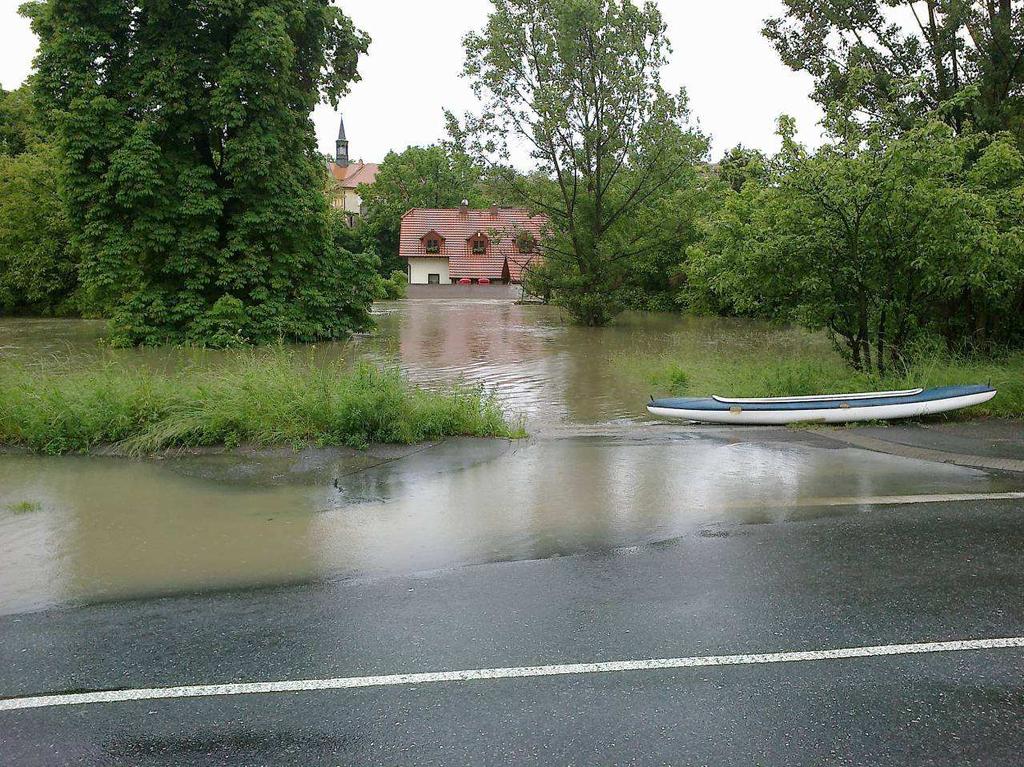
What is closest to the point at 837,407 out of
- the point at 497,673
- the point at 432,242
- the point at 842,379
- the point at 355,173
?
the point at 842,379

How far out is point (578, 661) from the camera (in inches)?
171

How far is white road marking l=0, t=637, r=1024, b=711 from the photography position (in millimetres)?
4027

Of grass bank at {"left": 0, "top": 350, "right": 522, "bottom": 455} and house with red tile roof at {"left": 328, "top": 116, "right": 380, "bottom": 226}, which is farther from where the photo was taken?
house with red tile roof at {"left": 328, "top": 116, "right": 380, "bottom": 226}

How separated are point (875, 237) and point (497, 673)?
10819mm

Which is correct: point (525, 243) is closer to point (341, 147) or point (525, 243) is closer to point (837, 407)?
point (837, 407)

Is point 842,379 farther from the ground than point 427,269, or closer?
closer

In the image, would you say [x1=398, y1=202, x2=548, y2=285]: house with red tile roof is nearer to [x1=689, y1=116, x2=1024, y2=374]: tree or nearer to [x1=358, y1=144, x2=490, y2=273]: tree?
[x1=358, y1=144, x2=490, y2=273]: tree

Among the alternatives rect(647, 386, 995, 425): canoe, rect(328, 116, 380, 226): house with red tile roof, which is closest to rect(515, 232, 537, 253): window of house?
rect(647, 386, 995, 425): canoe

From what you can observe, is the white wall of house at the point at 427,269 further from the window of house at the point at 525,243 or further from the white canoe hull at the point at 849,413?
the white canoe hull at the point at 849,413

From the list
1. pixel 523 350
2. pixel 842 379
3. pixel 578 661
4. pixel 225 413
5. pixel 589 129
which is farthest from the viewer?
pixel 589 129

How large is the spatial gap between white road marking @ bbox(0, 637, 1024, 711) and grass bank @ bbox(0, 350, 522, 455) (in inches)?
213

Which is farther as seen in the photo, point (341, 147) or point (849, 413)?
point (341, 147)

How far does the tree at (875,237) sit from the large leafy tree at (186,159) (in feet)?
45.1

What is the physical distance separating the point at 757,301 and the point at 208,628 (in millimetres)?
11212
